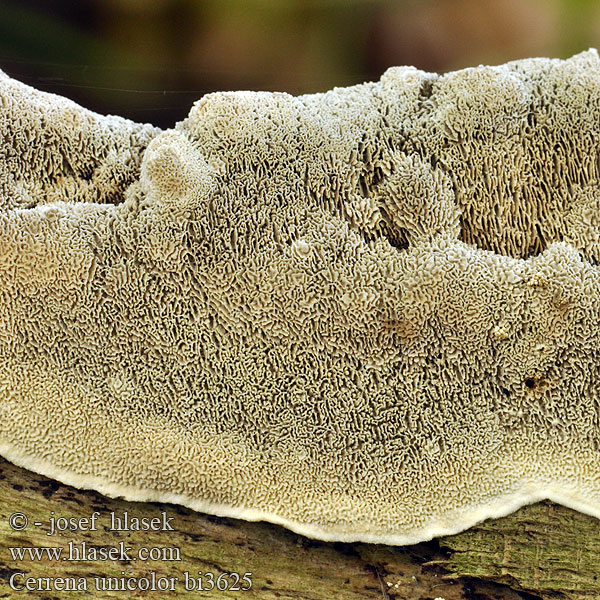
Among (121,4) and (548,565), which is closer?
(548,565)

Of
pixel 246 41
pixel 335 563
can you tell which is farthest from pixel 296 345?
pixel 246 41

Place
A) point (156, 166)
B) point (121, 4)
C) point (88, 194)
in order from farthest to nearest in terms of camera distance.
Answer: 1. point (121, 4)
2. point (88, 194)
3. point (156, 166)

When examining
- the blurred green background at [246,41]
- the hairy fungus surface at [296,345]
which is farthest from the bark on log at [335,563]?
the blurred green background at [246,41]

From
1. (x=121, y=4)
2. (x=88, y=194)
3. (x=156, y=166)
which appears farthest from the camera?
(x=121, y=4)

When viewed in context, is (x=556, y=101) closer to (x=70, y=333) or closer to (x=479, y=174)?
(x=479, y=174)

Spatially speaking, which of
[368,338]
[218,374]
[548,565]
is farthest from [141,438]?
[548,565]

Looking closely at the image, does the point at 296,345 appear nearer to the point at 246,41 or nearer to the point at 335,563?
the point at 335,563

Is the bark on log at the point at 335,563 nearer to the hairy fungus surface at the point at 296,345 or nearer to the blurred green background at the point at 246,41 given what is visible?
the hairy fungus surface at the point at 296,345
